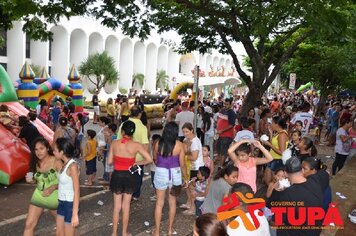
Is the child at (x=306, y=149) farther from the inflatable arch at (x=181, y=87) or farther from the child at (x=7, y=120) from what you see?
the inflatable arch at (x=181, y=87)

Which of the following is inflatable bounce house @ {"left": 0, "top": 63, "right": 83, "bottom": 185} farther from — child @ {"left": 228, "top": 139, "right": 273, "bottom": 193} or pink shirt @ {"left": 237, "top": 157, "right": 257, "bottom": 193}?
pink shirt @ {"left": 237, "top": 157, "right": 257, "bottom": 193}

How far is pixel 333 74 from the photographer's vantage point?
71.3ft

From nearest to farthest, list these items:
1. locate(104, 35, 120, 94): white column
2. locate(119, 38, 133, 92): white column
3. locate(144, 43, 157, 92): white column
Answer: locate(104, 35, 120, 94): white column < locate(119, 38, 133, 92): white column < locate(144, 43, 157, 92): white column

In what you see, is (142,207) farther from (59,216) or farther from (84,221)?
(59,216)

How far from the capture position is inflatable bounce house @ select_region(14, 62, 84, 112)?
16.5 meters

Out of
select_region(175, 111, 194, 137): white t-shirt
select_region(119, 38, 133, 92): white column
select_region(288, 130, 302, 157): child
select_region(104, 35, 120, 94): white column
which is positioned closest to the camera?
select_region(288, 130, 302, 157): child

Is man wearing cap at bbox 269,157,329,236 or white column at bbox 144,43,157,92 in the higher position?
white column at bbox 144,43,157,92

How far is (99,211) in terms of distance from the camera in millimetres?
6715

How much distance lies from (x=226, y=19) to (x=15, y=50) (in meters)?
23.2

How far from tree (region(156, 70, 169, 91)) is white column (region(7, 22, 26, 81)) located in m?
19.1

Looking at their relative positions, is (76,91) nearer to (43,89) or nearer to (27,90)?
(43,89)

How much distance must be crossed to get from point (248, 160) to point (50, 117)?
893cm

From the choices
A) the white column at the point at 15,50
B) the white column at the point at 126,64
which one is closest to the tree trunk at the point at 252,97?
the white column at the point at 15,50

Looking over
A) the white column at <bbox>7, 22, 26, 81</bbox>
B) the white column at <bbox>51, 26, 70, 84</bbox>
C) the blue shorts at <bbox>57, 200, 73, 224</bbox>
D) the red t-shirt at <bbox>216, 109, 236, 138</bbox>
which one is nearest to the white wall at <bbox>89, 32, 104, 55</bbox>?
the white column at <bbox>51, 26, 70, 84</bbox>
